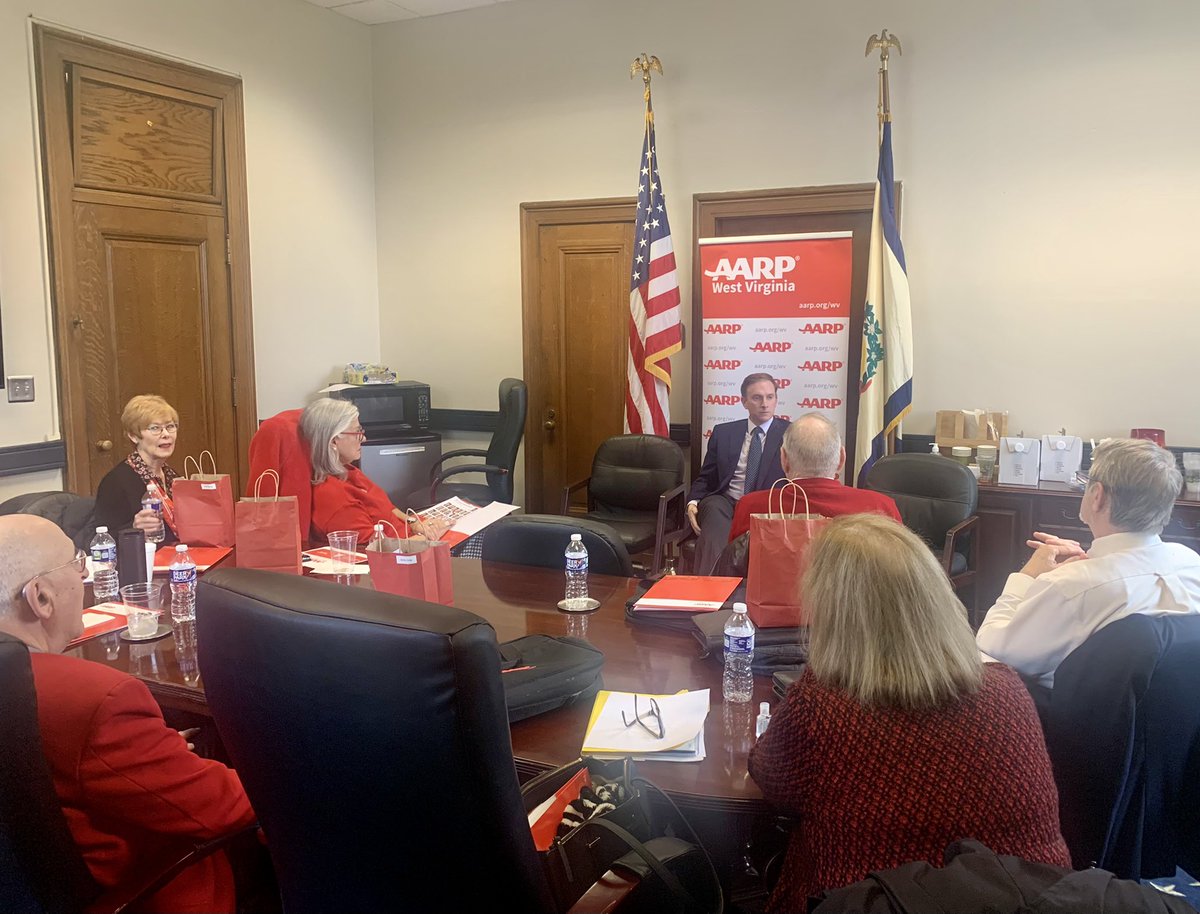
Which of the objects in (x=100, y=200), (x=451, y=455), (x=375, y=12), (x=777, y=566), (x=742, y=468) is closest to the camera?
(x=777, y=566)

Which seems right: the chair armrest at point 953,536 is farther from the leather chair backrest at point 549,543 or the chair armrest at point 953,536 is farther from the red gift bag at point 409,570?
the red gift bag at point 409,570

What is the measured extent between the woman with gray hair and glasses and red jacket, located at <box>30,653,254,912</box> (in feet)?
5.60

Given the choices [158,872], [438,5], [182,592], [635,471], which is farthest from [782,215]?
[158,872]

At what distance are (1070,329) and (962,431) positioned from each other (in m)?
0.69

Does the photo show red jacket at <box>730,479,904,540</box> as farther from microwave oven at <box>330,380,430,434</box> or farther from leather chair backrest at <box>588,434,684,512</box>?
microwave oven at <box>330,380,430,434</box>

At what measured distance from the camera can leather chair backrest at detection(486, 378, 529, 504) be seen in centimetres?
536

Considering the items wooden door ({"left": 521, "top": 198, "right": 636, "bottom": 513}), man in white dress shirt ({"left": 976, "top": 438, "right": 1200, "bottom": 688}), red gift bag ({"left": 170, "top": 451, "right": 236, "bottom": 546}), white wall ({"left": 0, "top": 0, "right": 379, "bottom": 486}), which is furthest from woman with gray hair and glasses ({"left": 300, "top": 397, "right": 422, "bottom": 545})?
wooden door ({"left": 521, "top": 198, "right": 636, "bottom": 513})

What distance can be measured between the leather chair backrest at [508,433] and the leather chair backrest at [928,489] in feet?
6.41

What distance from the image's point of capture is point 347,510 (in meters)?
3.30

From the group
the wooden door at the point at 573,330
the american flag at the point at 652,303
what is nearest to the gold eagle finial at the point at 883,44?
the american flag at the point at 652,303

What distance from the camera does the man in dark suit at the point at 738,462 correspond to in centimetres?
454

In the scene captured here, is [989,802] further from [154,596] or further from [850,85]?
[850,85]

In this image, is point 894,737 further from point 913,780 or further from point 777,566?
point 777,566

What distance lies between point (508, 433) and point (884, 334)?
2.08m
